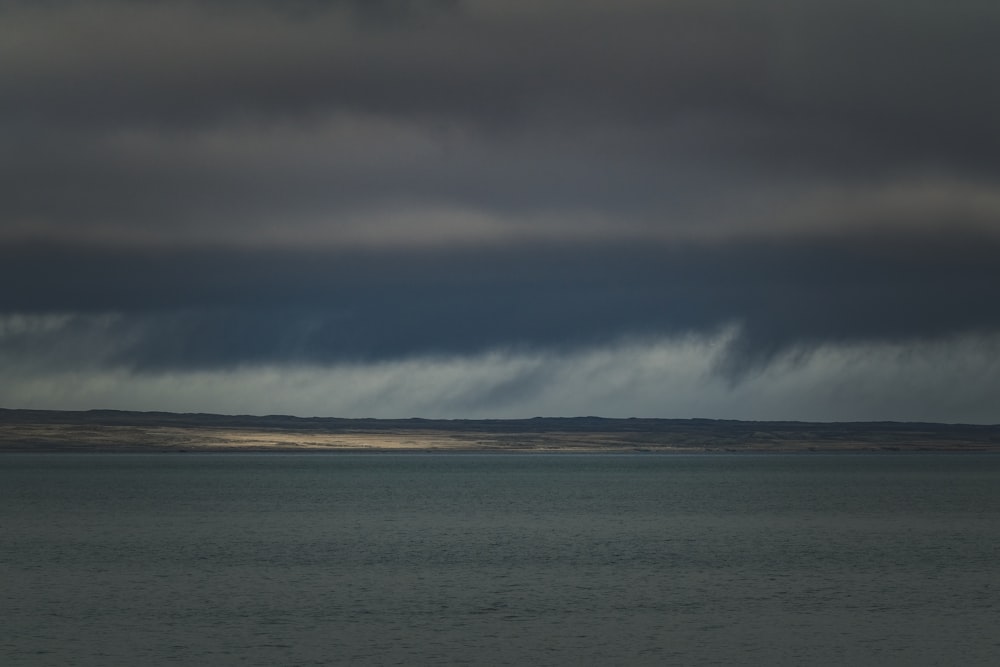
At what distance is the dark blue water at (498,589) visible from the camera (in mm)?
52812

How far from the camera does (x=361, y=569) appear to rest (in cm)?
8069

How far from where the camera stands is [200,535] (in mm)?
107188

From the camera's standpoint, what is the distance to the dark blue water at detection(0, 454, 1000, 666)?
52.8 meters

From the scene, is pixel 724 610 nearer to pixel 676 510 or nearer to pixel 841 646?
pixel 841 646

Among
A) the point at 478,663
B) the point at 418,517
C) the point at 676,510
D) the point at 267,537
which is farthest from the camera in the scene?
the point at 676,510

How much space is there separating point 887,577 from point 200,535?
5614 centimetres

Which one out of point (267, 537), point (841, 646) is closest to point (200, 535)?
point (267, 537)

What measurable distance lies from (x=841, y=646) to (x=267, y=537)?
61.2 meters

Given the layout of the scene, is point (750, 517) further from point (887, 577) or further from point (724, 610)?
point (724, 610)

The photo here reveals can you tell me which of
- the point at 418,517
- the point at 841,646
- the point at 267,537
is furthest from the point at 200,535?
the point at 841,646

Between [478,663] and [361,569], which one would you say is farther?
[361,569]

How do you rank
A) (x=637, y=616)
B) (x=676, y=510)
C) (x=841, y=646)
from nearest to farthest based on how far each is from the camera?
(x=841, y=646) → (x=637, y=616) → (x=676, y=510)

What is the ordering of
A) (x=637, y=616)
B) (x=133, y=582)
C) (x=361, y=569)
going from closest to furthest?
(x=637, y=616)
(x=133, y=582)
(x=361, y=569)

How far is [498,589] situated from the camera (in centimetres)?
7094
